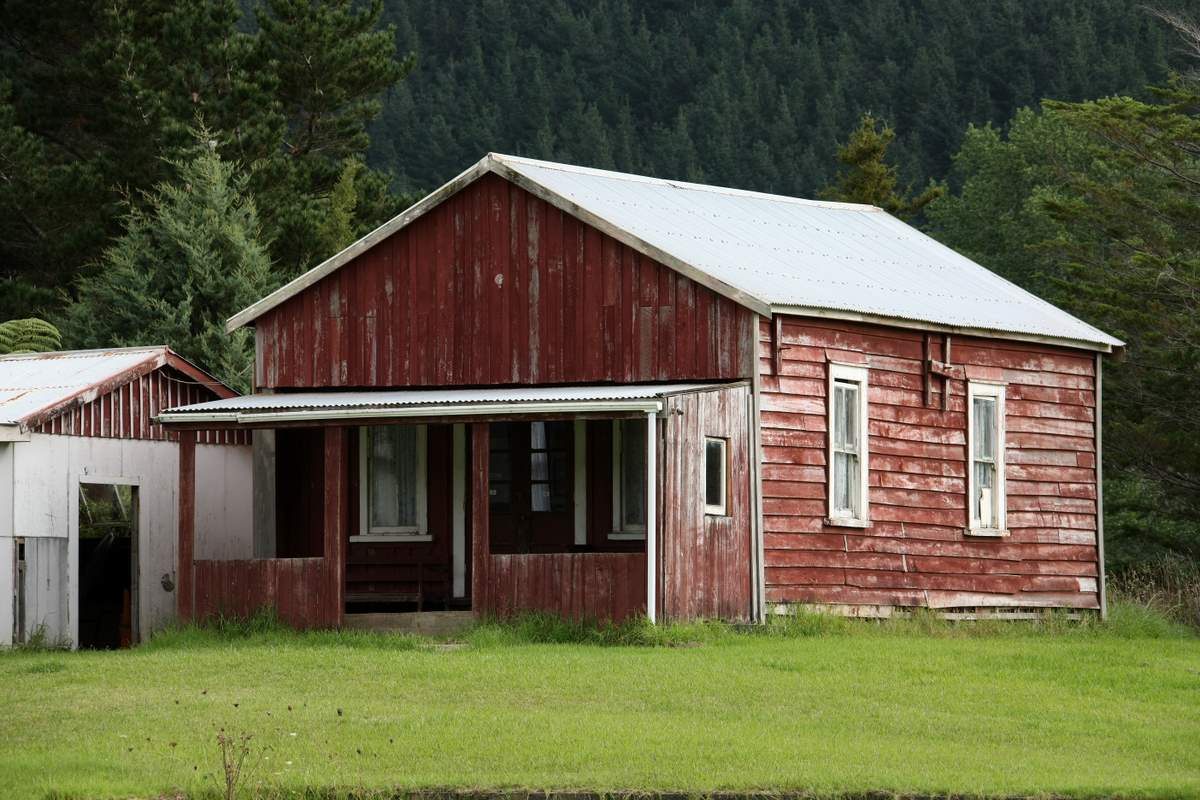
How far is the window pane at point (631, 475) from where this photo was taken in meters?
26.7

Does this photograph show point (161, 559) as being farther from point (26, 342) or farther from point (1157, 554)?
point (1157, 554)

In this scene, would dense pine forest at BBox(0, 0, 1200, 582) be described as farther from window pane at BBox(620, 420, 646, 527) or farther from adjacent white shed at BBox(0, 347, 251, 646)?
window pane at BBox(620, 420, 646, 527)

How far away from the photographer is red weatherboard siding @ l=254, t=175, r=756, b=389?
84.1 ft

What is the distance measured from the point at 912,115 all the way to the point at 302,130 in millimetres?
61848

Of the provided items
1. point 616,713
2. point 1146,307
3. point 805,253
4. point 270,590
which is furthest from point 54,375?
point 1146,307

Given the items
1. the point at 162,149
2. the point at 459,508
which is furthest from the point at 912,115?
the point at 459,508

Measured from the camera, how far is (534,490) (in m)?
27.4

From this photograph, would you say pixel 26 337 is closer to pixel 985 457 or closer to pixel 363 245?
pixel 363 245

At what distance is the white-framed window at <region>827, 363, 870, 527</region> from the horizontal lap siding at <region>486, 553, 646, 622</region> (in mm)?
3669

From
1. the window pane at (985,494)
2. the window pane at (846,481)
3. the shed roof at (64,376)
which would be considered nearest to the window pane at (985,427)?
the window pane at (985,494)

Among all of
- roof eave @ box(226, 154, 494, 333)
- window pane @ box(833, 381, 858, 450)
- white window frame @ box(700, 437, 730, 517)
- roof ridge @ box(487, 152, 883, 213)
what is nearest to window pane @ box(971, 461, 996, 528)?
window pane @ box(833, 381, 858, 450)

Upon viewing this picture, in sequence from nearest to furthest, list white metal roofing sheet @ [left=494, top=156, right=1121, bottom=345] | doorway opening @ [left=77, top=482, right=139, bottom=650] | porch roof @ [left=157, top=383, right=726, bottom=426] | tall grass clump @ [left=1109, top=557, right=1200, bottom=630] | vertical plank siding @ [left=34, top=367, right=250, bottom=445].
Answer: porch roof @ [left=157, top=383, right=726, bottom=426]
white metal roofing sheet @ [left=494, top=156, right=1121, bottom=345]
vertical plank siding @ [left=34, top=367, right=250, bottom=445]
doorway opening @ [left=77, top=482, right=139, bottom=650]
tall grass clump @ [left=1109, top=557, right=1200, bottom=630]

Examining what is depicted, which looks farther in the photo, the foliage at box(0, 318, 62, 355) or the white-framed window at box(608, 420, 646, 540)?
the foliage at box(0, 318, 62, 355)

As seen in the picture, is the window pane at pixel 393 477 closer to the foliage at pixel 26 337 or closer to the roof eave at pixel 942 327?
the roof eave at pixel 942 327
